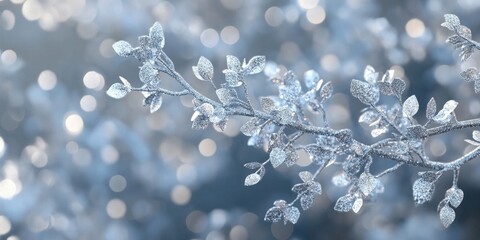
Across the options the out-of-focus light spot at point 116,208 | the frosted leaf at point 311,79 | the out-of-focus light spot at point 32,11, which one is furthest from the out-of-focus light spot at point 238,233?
the frosted leaf at point 311,79

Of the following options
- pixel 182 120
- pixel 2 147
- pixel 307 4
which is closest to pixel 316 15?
pixel 307 4

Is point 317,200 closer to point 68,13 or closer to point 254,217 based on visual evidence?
point 254,217

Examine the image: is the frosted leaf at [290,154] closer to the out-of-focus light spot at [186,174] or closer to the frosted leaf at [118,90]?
the frosted leaf at [118,90]

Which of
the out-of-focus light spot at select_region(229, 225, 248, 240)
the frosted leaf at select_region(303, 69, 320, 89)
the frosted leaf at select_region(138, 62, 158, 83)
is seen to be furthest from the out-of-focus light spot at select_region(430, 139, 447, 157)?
the frosted leaf at select_region(138, 62, 158, 83)

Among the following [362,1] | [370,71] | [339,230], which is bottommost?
[370,71]

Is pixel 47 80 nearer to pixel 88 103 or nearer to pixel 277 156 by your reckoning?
pixel 88 103

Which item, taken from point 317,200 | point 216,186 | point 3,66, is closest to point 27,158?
point 3,66
